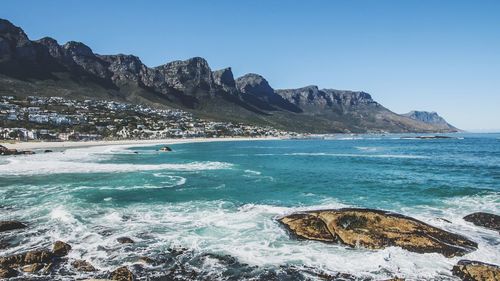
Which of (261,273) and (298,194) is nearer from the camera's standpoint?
(261,273)

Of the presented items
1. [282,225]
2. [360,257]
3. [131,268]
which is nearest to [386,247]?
[360,257]

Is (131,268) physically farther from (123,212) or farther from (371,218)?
(371,218)

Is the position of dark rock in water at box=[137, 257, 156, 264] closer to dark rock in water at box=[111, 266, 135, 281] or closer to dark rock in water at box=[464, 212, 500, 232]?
dark rock in water at box=[111, 266, 135, 281]

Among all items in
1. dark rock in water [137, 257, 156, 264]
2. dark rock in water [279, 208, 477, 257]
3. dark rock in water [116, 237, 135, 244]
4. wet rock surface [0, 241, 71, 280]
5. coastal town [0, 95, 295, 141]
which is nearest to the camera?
wet rock surface [0, 241, 71, 280]

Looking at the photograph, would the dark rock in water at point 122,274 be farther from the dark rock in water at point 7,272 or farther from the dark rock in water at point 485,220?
the dark rock in water at point 485,220

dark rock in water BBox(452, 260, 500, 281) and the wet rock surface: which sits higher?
dark rock in water BBox(452, 260, 500, 281)

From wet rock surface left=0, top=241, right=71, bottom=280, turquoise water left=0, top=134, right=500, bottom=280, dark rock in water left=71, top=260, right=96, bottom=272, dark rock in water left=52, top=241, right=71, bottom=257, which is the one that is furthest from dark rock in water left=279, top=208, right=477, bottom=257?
wet rock surface left=0, top=241, right=71, bottom=280

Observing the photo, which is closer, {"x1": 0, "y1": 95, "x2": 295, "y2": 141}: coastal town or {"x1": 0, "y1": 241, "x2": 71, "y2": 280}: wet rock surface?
{"x1": 0, "y1": 241, "x2": 71, "y2": 280}: wet rock surface

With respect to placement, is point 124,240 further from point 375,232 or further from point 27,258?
point 375,232
